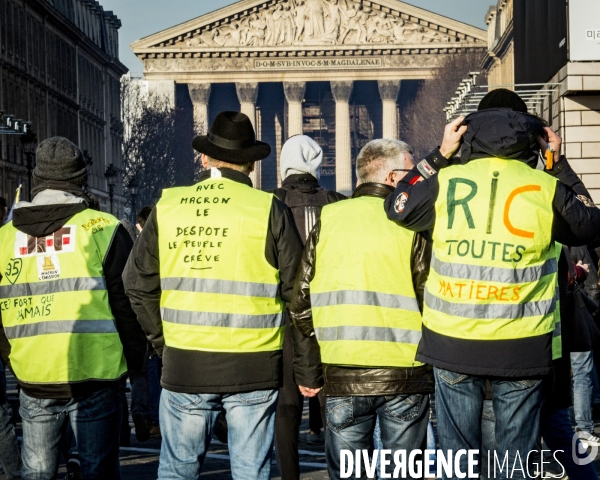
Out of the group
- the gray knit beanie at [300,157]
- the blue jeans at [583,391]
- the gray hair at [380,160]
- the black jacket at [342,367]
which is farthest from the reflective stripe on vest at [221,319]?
the blue jeans at [583,391]

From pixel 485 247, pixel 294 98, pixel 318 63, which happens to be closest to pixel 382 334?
pixel 485 247

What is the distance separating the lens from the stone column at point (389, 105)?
90312 mm

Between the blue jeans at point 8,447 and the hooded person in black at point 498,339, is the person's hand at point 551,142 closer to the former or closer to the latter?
the hooded person in black at point 498,339

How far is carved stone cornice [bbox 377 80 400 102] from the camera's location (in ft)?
296

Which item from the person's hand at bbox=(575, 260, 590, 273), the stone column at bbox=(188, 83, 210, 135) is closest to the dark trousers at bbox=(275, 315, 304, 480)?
the person's hand at bbox=(575, 260, 590, 273)

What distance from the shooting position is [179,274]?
512 centimetres

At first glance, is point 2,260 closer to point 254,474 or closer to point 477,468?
point 254,474

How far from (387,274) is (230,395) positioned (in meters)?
0.73

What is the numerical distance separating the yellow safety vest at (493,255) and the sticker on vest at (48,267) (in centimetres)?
140

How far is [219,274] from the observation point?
16.6 feet

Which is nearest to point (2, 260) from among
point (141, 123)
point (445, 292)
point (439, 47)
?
point (445, 292)

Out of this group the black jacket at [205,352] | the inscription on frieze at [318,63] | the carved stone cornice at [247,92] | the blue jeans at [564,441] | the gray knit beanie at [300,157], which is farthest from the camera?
the carved stone cornice at [247,92]

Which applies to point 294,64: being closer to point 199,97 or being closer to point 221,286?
point 199,97

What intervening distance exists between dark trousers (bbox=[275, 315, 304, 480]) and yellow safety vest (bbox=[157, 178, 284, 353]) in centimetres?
156
